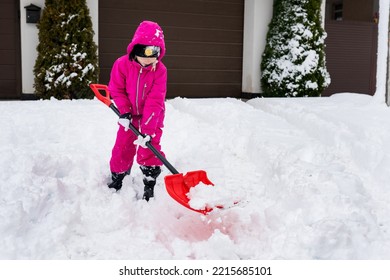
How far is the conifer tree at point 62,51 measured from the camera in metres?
8.62

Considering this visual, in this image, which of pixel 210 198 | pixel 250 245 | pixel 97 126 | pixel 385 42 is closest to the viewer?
pixel 250 245

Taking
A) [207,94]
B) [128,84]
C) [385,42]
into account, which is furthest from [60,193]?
[207,94]

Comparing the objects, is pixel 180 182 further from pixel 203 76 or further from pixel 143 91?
pixel 203 76

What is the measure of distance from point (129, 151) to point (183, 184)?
667 mm

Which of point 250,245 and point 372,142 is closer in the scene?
point 250,245

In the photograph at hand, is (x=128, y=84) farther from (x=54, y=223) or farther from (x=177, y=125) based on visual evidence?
(x=177, y=125)

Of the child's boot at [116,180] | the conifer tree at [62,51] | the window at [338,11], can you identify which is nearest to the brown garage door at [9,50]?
the conifer tree at [62,51]

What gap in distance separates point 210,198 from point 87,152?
75.2 inches

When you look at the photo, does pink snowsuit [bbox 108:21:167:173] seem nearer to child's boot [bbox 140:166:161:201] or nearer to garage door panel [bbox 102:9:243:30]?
child's boot [bbox 140:166:161:201]

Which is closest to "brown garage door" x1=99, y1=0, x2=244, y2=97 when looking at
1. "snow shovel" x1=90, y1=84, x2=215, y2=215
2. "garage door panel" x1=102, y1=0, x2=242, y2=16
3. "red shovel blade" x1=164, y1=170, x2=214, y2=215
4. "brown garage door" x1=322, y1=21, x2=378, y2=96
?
"garage door panel" x1=102, y1=0, x2=242, y2=16

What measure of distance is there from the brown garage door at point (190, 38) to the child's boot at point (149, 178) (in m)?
6.22

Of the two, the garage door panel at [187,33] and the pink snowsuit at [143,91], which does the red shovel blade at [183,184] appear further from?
the garage door panel at [187,33]

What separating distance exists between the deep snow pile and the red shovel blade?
0.18 metres

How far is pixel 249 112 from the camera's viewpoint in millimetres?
7125
